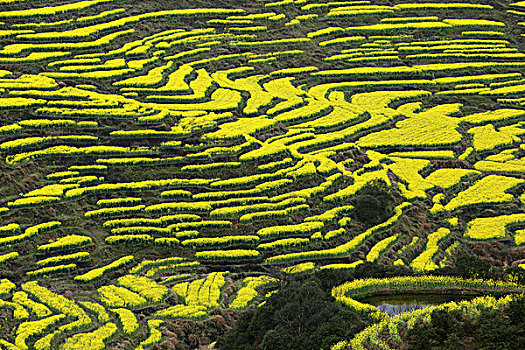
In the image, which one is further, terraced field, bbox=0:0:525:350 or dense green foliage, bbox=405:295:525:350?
terraced field, bbox=0:0:525:350

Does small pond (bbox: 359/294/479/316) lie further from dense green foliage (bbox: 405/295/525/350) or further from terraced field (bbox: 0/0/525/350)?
dense green foliage (bbox: 405/295/525/350)

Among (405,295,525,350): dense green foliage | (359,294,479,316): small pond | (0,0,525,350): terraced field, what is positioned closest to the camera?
(405,295,525,350): dense green foliage

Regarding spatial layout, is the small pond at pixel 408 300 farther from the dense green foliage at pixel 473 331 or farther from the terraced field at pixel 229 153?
the dense green foliage at pixel 473 331

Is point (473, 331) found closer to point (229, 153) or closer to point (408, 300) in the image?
point (408, 300)

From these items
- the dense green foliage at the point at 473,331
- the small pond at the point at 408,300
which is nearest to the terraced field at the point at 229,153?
the small pond at the point at 408,300

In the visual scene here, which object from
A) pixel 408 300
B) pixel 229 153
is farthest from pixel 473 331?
pixel 229 153

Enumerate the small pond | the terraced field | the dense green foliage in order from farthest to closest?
1. the terraced field
2. the small pond
3. the dense green foliage

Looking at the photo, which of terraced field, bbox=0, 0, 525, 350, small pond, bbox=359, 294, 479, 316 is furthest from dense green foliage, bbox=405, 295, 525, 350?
small pond, bbox=359, 294, 479, 316
